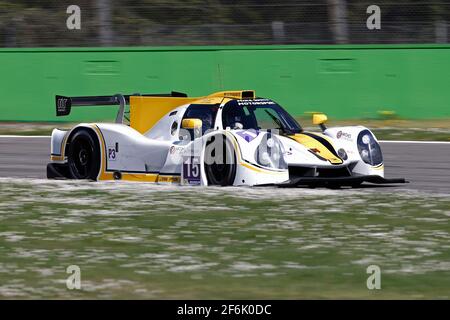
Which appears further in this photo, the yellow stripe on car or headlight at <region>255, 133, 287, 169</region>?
the yellow stripe on car

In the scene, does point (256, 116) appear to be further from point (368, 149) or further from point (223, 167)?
point (368, 149)

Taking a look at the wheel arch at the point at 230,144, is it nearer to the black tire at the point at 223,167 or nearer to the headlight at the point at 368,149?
the black tire at the point at 223,167

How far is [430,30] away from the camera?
64.7 ft

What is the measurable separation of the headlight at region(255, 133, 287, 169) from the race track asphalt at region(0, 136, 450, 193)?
1.65m

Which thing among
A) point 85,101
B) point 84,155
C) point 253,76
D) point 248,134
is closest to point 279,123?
point 248,134

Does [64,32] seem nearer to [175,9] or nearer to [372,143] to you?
[175,9]

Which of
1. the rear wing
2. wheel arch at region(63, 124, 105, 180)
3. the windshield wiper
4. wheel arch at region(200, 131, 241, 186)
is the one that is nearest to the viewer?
wheel arch at region(200, 131, 241, 186)

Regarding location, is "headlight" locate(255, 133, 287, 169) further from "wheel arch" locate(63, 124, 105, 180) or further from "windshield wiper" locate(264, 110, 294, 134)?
"wheel arch" locate(63, 124, 105, 180)

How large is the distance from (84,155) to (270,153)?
273cm

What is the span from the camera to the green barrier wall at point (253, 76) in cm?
1900

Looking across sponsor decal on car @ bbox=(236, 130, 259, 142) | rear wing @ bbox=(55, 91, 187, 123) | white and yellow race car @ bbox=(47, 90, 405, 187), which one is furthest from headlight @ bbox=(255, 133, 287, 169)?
rear wing @ bbox=(55, 91, 187, 123)

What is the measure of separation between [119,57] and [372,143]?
984 centimetres

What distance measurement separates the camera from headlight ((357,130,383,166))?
11.9 m
